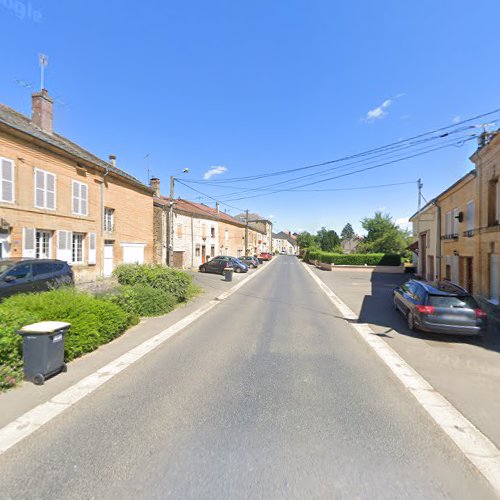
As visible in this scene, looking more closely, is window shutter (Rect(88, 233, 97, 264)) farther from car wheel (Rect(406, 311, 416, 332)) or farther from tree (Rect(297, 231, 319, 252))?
tree (Rect(297, 231, 319, 252))

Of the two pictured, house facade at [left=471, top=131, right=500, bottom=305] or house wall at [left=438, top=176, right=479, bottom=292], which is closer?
house facade at [left=471, top=131, right=500, bottom=305]

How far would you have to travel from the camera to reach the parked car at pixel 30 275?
7402mm

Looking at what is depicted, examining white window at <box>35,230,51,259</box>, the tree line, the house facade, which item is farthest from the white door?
the tree line

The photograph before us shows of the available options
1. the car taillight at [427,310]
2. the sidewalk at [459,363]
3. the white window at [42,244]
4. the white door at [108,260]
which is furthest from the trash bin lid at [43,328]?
the white door at [108,260]

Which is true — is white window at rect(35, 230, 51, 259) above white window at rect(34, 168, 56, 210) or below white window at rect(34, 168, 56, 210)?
below

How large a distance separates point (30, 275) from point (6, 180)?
19.6ft

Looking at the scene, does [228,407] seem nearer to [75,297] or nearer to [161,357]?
[161,357]

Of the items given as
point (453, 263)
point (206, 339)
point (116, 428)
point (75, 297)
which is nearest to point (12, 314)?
point (75, 297)

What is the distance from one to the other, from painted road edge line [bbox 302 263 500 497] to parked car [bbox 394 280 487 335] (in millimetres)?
1577

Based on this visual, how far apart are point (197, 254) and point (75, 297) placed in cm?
2451

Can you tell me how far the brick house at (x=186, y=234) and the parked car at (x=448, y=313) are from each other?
1621 centimetres

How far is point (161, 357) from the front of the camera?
5.51 m

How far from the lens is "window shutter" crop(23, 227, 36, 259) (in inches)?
478

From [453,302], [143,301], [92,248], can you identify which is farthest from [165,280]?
[453,302]
